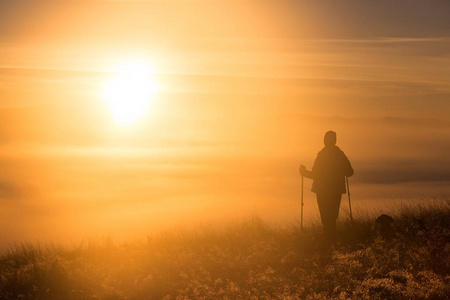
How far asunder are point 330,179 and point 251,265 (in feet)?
9.56

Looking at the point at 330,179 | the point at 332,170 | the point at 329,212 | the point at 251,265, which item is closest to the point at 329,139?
the point at 332,170

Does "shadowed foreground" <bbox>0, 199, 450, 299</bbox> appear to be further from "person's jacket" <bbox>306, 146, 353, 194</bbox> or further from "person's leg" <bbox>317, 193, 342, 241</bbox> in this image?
"person's jacket" <bbox>306, 146, 353, 194</bbox>

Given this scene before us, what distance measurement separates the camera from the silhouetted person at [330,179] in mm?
16297

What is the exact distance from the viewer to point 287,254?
15.3m

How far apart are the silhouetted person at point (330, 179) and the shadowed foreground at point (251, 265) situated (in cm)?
53

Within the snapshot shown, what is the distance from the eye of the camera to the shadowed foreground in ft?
41.6

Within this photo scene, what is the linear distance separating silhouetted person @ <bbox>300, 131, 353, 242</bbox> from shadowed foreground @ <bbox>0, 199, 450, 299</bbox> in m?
0.53

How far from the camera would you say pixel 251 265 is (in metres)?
14.9

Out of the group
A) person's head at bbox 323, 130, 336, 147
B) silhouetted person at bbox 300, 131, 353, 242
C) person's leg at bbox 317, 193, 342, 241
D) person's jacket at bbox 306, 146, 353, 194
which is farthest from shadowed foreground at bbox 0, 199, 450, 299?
person's head at bbox 323, 130, 336, 147

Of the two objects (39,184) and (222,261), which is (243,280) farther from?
(39,184)

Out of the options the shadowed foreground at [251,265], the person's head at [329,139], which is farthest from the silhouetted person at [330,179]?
the shadowed foreground at [251,265]

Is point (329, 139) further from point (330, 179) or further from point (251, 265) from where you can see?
point (251, 265)

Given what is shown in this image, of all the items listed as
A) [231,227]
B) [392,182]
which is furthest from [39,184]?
[231,227]

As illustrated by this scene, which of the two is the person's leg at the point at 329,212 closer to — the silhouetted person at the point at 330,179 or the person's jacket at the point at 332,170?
the silhouetted person at the point at 330,179
